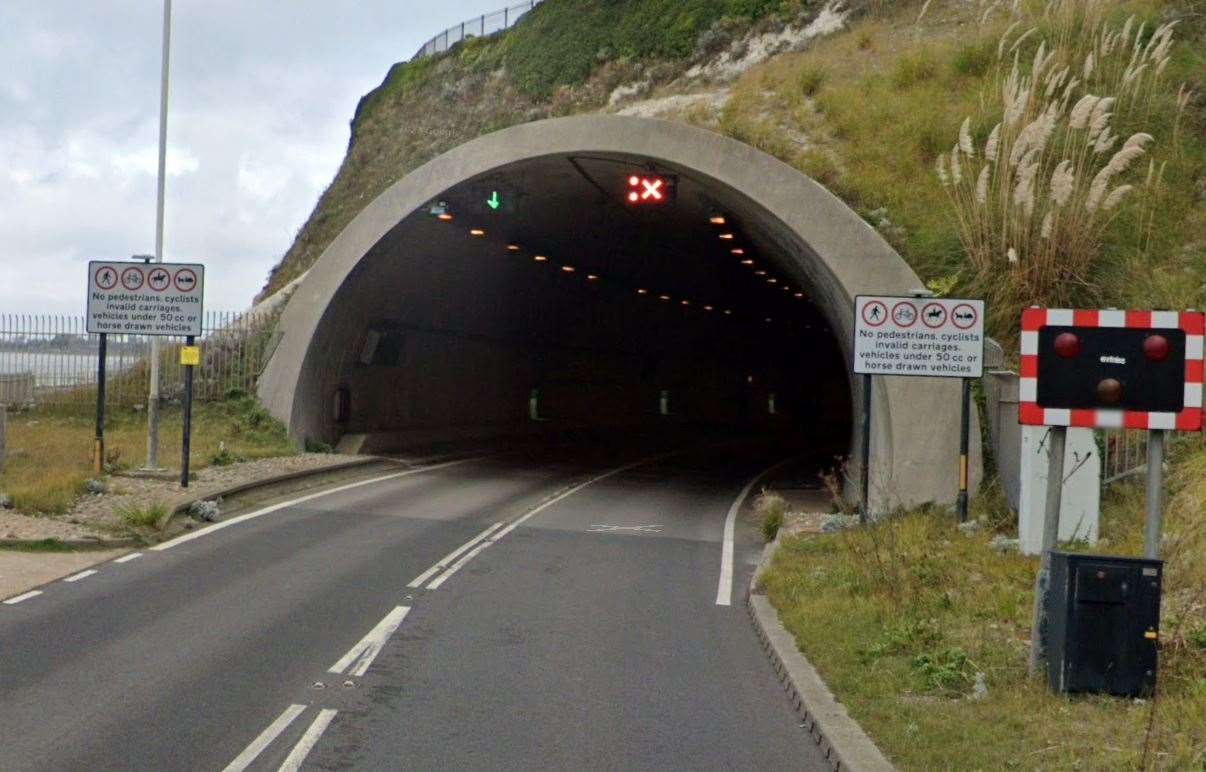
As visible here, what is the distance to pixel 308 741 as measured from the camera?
7992mm

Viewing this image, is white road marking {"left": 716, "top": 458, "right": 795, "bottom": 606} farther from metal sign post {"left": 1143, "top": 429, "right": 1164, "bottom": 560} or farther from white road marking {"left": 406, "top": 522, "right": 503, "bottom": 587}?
metal sign post {"left": 1143, "top": 429, "right": 1164, "bottom": 560}

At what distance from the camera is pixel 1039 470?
592 inches

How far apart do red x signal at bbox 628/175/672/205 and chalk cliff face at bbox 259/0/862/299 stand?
36.5 feet

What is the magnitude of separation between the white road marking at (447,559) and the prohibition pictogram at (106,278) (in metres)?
7.32

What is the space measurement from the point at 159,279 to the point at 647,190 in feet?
28.1

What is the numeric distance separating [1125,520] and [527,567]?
721 centimetres

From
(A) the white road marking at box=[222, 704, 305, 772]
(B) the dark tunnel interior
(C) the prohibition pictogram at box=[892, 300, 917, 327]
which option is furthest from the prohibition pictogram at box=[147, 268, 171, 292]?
(A) the white road marking at box=[222, 704, 305, 772]

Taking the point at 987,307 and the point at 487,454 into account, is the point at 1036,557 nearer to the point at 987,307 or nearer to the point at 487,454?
the point at 987,307

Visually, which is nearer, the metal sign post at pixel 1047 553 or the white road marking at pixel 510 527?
the metal sign post at pixel 1047 553

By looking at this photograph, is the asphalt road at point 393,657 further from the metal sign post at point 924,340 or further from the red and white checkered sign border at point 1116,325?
the metal sign post at point 924,340

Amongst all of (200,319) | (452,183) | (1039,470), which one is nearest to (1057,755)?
(1039,470)

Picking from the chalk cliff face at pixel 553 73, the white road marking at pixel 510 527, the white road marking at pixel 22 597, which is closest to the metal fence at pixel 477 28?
the chalk cliff face at pixel 553 73

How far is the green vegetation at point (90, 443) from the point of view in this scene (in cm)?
1839

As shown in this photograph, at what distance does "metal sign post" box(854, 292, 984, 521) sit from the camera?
18797 millimetres
